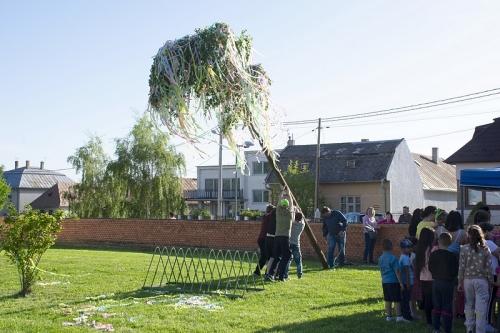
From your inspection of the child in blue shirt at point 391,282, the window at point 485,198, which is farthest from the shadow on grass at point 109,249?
the child in blue shirt at point 391,282

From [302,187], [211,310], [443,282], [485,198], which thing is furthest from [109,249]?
[302,187]

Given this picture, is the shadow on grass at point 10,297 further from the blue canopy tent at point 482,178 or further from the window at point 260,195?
the window at point 260,195

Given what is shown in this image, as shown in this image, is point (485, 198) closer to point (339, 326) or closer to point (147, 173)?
point (339, 326)

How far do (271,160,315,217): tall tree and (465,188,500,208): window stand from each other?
68.5ft

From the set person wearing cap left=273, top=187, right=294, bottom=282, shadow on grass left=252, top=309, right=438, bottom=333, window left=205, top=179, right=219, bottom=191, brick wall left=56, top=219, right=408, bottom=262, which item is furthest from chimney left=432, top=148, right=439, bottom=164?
shadow on grass left=252, top=309, right=438, bottom=333

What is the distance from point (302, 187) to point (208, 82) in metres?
35.4

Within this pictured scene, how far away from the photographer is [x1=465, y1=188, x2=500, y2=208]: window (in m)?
23.1

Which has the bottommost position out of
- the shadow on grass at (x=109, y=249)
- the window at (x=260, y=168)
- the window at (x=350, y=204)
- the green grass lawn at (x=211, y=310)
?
the shadow on grass at (x=109, y=249)

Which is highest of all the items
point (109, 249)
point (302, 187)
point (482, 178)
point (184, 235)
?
point (302, 187)

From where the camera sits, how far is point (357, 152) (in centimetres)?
4669

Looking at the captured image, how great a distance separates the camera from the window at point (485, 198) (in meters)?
23.1

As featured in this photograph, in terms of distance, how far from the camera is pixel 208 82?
419 inches

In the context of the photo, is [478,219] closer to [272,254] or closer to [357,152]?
[272,254]

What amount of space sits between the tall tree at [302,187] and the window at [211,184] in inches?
642
